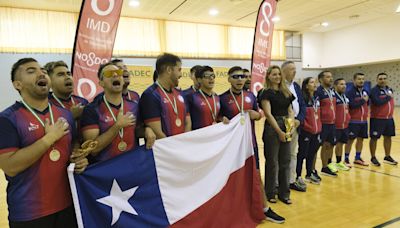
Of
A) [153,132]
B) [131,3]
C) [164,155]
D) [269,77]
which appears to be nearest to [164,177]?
[164,155]

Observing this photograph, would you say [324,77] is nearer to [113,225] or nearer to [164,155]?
[164,155]

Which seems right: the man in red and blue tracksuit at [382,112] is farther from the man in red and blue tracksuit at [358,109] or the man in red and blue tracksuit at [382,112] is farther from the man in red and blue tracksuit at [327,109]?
the man in red and blue tracksuit at [327,109]

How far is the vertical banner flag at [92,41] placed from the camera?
3.37m

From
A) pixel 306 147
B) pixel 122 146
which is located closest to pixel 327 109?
pixel 306 147

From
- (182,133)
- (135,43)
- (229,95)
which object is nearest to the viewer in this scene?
(182,133)

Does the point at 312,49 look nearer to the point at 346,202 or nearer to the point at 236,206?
the point at 346,202

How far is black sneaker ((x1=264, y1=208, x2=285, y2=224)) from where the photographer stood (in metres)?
3.01

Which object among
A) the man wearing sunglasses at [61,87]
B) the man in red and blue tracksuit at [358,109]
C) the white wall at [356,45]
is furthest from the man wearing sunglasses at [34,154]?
the white wall at [356,45]

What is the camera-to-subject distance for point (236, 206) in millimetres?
2783

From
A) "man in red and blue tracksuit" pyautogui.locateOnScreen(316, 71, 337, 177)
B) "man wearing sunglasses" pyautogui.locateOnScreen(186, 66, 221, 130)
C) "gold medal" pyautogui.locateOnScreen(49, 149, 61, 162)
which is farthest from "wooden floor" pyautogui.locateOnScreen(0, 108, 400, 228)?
"gold medal" pyautogui.locateOnScreen(49, 149, 61, 162)

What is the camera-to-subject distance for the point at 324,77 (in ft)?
14.8

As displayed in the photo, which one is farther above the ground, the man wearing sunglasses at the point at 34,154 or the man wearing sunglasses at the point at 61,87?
the man wearing sunglasses at the point at 61,87

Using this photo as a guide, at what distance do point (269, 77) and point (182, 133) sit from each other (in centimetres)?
150

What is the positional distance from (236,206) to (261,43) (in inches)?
139
